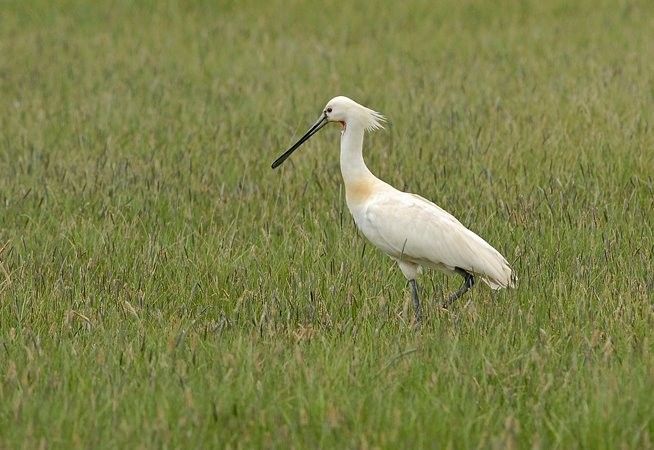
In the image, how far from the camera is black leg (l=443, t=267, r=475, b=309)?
668 cm

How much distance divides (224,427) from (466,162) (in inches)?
212

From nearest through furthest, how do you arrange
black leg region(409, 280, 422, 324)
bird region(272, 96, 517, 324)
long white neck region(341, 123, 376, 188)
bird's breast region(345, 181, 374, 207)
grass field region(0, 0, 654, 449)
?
grass field region(0, 0, 654, 449), black leg region(409, 280, 422, 324), bird region(272, 96, 517, 324), bird's breast region(345, 181, 374, 207), long white neck region(341, 123, 376, 188)

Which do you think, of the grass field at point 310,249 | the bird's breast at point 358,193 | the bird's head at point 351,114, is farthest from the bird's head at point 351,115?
the grass field at point 310,249

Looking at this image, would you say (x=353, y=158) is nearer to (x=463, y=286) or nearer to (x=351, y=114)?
(x=351, y=114)

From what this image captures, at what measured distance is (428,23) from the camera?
18625 millimetres

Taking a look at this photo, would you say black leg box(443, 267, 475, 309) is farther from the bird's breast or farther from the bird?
the bird's breast

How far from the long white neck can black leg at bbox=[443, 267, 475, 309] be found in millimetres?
802

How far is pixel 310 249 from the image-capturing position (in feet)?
25.1

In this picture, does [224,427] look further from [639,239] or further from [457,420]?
[639,239]

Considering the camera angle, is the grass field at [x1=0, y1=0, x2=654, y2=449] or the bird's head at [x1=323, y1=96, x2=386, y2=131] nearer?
the grass field at [x1=0, y1=0, x2=654, y2=449]

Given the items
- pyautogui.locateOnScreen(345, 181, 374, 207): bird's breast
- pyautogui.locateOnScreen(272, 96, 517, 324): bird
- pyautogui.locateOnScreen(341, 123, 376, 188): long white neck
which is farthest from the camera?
pyautogui.locateOnScreen(341, 123, 376, 188): long white neck

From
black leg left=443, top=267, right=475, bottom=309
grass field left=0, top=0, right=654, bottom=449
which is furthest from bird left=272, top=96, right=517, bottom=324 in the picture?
grass field left=0, top=0, right=654, bottom=449

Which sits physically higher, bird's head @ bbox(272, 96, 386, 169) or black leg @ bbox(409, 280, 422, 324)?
bird's head @ bbox(272, 96, 386, 169)

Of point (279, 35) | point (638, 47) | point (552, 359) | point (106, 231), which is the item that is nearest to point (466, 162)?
point (106, 231)
